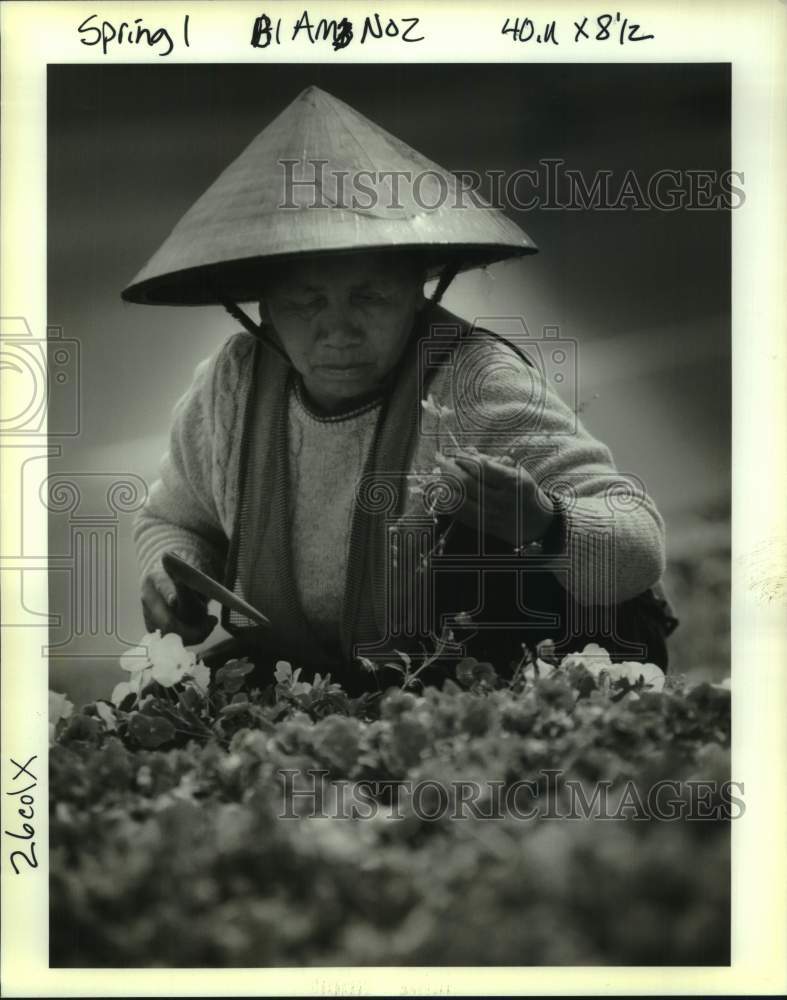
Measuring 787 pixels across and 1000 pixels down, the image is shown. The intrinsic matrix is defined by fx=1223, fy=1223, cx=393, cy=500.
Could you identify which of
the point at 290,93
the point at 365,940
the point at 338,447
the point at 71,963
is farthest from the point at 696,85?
the point at 71,963

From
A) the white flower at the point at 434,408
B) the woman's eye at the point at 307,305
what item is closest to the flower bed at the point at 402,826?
the white flower at the point at 434,408

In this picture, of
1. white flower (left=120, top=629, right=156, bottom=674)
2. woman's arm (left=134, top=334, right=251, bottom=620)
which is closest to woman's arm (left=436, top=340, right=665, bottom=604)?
woman's arm (left=134, top=334, right=251, bottom=620)

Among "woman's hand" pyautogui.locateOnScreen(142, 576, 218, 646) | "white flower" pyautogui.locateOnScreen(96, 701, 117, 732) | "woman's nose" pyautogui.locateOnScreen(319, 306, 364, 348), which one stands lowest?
"white flower" pyautogui.locateOnScreen(96, 701, 117, 732)

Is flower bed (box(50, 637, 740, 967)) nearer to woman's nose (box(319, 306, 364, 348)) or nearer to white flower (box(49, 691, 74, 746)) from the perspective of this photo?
white flower (box(49, 691, 74, 746))

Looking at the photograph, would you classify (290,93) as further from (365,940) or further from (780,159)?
(365,940)

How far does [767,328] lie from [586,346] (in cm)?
43

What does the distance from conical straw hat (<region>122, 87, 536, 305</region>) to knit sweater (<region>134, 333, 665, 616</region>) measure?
21cm

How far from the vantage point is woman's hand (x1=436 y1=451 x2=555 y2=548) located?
2.78 metres

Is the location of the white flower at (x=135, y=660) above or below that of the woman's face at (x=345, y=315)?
below

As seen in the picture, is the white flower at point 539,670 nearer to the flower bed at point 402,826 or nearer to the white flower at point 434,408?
the flower bed at point 402,826

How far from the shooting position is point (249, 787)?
275cm

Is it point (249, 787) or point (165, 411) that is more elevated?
point (165, 411)

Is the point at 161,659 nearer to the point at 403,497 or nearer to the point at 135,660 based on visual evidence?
the point at 135,660

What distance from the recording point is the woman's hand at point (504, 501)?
278 cm
